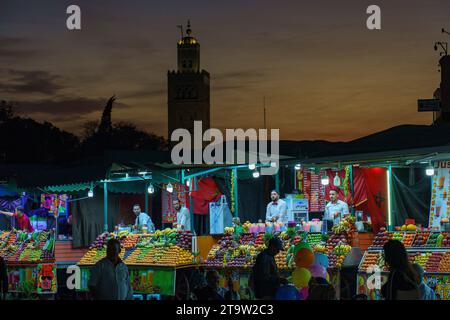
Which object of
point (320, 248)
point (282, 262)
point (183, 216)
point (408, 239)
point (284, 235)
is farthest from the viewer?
point (183, 216)

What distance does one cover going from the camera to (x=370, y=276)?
11.8 meters

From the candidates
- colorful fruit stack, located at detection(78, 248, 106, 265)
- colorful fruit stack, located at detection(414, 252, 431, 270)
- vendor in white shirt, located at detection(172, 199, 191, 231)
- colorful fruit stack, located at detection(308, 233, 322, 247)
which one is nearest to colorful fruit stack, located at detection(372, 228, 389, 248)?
colorful fruit stack, located at detection(414, 252, 431, 270)

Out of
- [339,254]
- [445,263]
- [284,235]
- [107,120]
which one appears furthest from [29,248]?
[107,120]

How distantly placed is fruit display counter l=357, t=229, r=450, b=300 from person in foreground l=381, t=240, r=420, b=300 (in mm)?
4220

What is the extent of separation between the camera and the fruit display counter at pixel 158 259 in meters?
14.3

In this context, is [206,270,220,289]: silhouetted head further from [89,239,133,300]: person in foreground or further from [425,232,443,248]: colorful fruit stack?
[425,232,443,248]: colorful fruit stack

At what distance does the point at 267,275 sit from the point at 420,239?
3580mm

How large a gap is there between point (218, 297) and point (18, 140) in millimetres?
45772

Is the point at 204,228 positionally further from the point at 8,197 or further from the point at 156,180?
the point at 8,197

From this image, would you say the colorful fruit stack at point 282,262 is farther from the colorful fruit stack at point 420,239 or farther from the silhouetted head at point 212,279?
the silhouetted head at point 212,279

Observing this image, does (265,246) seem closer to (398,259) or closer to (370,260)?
(370,260)

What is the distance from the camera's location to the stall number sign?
13.5 metres

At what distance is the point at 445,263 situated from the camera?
11.3 metres
